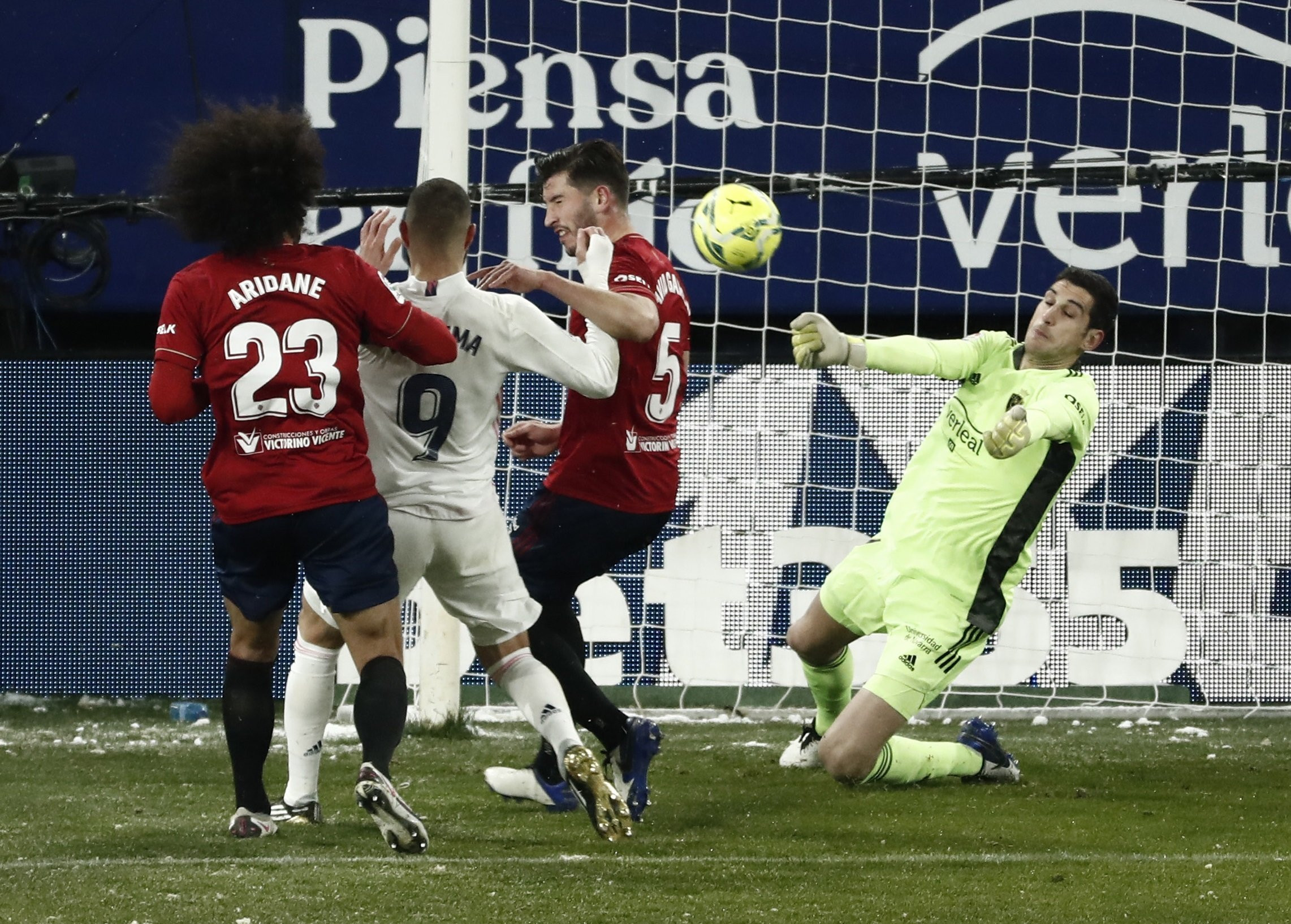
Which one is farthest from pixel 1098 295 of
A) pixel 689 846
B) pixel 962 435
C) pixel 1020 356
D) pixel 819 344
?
pixel 689 846

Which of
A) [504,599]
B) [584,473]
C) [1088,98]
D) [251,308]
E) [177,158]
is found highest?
[1088,98]

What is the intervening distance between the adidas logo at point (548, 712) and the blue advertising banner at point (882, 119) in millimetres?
3873

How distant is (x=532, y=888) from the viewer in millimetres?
3555

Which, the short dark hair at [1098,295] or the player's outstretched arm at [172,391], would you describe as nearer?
the player's outstretched arm at [172,391]

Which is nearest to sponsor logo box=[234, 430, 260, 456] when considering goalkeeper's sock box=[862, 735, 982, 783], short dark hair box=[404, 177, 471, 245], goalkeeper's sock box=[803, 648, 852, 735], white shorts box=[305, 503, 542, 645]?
white shorts box=[305, 503, 542, 645]

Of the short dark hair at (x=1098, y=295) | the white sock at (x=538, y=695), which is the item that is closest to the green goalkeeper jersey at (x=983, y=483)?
the short dark hair at (x=1098, y=295)

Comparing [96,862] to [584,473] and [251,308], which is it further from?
[584,473]

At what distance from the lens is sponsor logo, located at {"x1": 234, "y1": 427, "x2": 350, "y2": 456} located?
388 cm

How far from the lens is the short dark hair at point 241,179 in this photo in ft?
12.9

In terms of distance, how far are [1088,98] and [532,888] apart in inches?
224

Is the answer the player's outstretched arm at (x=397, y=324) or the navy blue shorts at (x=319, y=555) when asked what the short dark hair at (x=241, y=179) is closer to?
the player's outstretched arm at (x=397, y=324)

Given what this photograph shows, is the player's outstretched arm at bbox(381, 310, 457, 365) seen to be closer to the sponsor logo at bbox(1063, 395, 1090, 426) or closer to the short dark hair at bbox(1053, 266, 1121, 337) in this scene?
the sponsor logo at bbox(1063, 395, 1090, 426)

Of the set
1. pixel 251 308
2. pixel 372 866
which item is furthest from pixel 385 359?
pixel 372 866

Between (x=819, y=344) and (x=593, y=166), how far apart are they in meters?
0.92
